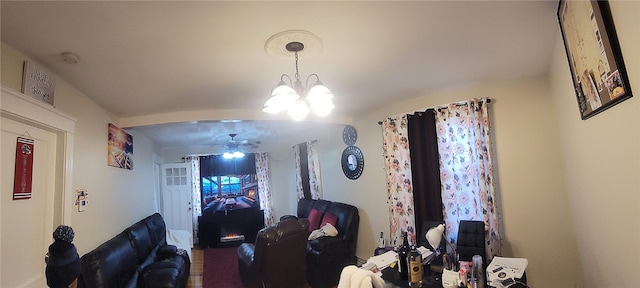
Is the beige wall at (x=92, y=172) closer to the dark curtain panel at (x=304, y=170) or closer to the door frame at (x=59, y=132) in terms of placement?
the door frame at (x=59, y=132)

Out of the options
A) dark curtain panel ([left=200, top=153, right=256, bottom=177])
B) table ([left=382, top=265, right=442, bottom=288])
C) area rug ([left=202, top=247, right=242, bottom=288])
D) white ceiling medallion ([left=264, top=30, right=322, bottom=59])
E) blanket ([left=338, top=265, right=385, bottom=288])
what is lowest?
area rug ([left=202, top=247, right=242, bottom=288])

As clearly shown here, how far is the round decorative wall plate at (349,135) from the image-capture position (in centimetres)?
441

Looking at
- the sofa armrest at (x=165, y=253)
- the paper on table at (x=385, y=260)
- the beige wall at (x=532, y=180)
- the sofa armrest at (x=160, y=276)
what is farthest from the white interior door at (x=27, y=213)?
the beige wall at (x=532, y=180)

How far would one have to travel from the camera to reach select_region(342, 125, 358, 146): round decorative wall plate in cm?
441

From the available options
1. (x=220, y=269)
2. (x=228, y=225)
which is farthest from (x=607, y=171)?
(x=228, y=225)

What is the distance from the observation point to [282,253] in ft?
9.91

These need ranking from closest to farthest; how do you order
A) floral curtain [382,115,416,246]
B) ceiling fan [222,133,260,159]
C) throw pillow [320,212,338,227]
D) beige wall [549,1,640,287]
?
beige wall [549,1,640,287]
floral curtain [382,115,416,246]
throw pillow [320,212,338,227]
ceiling fan [222,133,260,159]

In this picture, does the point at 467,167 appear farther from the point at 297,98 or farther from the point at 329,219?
the point at 329,219

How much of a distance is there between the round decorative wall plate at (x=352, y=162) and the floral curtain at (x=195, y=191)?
374 cm

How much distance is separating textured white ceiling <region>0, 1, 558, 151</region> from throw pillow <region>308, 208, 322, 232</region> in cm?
270

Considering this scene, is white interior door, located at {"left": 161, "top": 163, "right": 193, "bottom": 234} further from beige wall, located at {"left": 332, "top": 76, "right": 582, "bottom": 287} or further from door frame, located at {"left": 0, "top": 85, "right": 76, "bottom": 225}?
beige wall, located at {"left": 332, "top": 76, "right": 582, "bottom": 287}

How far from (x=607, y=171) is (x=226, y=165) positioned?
6.69 meters

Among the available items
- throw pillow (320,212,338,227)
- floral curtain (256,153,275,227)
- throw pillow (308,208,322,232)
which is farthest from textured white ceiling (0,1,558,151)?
floral curtain (256,153,275,227)

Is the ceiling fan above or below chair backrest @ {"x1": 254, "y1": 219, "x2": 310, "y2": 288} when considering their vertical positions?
above
